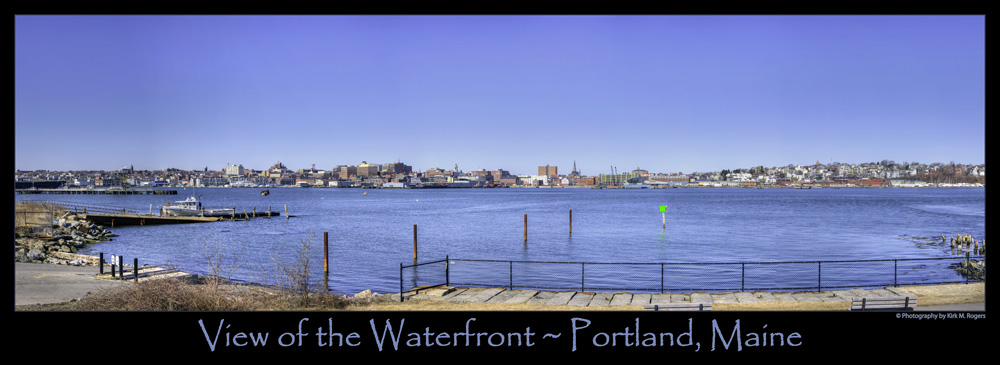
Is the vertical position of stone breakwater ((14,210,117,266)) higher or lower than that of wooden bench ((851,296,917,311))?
lower

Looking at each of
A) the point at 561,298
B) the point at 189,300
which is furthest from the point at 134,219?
the point at 561,298

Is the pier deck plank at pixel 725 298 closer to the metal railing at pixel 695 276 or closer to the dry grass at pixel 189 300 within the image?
the metal railing at pixel 695 276

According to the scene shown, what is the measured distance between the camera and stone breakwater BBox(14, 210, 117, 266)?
25.5 meters

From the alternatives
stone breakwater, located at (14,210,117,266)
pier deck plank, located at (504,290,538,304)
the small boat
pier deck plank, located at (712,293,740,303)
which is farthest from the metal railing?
the small boat

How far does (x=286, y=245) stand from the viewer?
144ft

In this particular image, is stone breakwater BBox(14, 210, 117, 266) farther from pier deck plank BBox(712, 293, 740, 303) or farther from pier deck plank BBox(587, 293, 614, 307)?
pier deck plank BBox(712, 293, 740, 303)

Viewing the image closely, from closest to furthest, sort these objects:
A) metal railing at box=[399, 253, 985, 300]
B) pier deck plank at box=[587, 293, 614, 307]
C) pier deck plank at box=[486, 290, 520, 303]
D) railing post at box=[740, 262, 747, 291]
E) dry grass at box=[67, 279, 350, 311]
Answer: dry grass at box=[67, 279, 350, 311] → pier deck plank at box=[587, 293, 614, 307] → pier deck plank at box=[486, 290, 520, 303] → railing post at box=[740, 262, 747, 291] → metal railing at box=[399, 253, 985, 300]

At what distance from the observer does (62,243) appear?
34.3 m

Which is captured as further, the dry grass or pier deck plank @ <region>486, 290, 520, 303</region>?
pier deck plank @ <region>486, 290, 520, 303</region>

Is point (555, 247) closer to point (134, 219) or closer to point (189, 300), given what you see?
point (189, 300)
